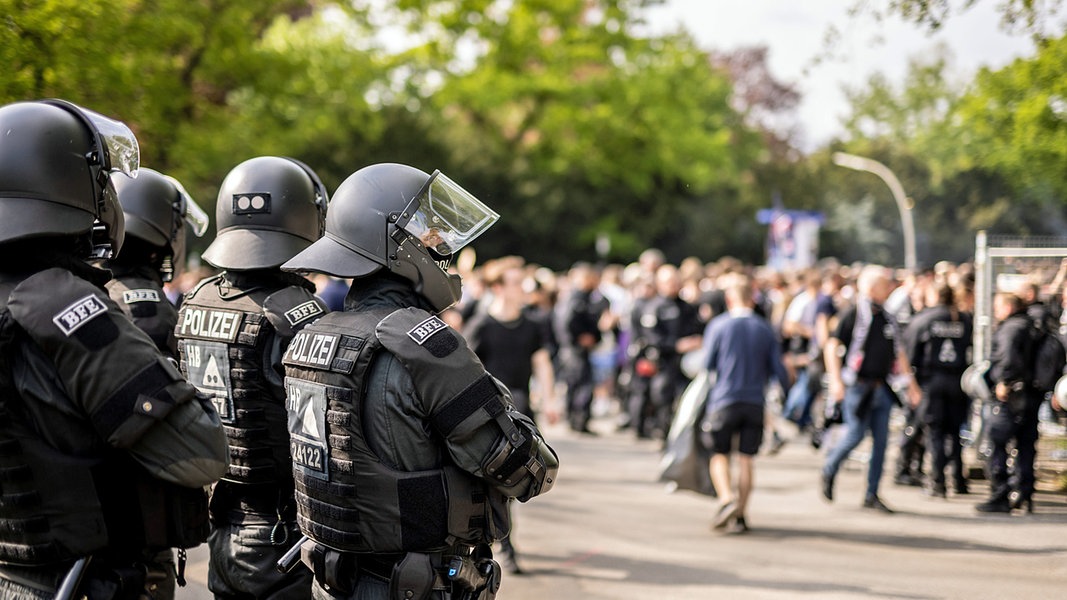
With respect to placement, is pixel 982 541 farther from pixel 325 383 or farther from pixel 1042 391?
pixel 325 383

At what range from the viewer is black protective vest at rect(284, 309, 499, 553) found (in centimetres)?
331

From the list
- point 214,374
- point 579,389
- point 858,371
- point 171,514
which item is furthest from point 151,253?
point 579,389

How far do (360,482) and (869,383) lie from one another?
23.1 feet

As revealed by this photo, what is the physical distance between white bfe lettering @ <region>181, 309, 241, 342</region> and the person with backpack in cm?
716

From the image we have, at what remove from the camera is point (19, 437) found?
2.89 m

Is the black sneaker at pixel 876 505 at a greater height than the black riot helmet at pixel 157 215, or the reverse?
the black riot helmet at pixel 157 215

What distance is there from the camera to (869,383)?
31.0ft

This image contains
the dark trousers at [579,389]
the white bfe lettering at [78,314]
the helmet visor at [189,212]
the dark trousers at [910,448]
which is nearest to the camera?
the white bfe lettering at [78,314]

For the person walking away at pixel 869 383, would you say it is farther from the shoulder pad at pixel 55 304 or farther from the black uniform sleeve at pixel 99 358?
the shoulder pad at pixel 55 304

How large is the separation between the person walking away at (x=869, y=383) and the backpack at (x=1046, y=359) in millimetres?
1150

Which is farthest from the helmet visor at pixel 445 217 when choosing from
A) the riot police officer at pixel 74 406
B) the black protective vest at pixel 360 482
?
the riot police officer at pixel 74 406

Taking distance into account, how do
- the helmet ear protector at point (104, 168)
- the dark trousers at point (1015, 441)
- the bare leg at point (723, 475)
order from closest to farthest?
the helmet ear protector at point (104, 168), the bare leg at point (723, 475), the dark trousers at point (1015, 441)

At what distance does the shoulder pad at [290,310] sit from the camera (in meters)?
4.05

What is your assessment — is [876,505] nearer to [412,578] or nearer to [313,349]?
[412,578]
